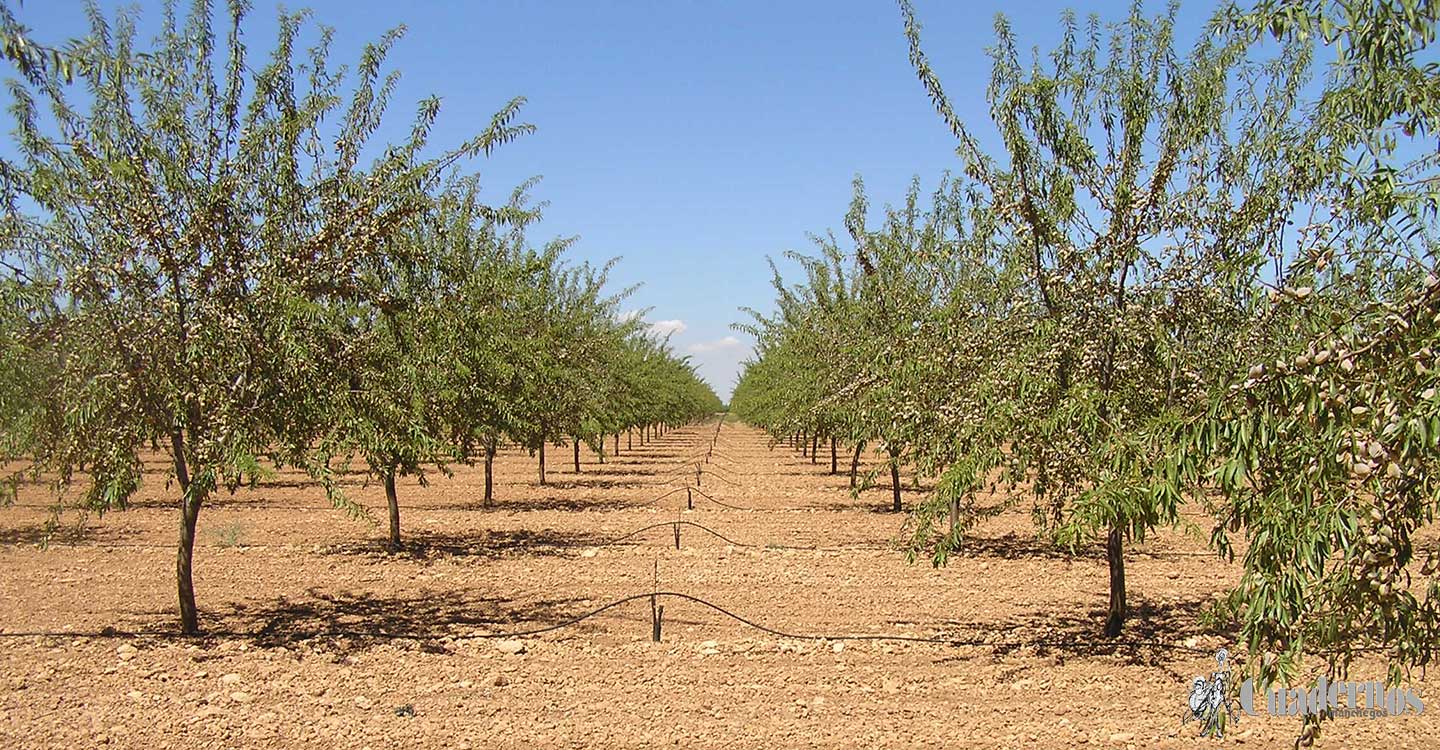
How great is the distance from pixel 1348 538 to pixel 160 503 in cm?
2096

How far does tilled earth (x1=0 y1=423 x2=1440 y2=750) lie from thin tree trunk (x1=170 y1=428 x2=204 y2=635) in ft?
0.85

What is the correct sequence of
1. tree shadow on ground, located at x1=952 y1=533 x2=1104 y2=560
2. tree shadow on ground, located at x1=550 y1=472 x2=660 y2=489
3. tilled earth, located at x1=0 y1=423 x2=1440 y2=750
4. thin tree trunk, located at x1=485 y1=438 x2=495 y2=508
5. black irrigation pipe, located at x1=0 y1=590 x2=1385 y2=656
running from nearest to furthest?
tilled earth, located at x1=0 y1=423 x2=1440 y2=750
black irrigation pipe, located at x1=0 y1=590 x2=1385 y2=656
tree shadow on ground, located at x1=952 y1=533 x2=1104 y2=560
thin tree trunk, located at x1=485 y1=438 x2=495 y2=508
tree shadow on ground, located at x1=550 y1=472 x2=660 y2=489

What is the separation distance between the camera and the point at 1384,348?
2.89 m

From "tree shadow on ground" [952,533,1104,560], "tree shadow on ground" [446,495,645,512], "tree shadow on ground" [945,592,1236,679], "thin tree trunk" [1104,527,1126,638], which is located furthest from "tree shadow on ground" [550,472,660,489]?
"thin tree trunk" [1104,527,1126,638]

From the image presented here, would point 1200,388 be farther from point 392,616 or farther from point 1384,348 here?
point 392,616

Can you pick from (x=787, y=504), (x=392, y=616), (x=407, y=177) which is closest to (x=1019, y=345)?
(x=407, y=177)

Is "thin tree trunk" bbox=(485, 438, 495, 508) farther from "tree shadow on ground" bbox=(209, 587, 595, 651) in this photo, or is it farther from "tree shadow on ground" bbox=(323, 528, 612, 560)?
"tree shadow on ground" bbox=(209, 587, 595, 651)

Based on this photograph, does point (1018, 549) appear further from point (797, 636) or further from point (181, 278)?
point (181, 278)

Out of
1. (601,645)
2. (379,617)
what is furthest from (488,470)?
(601,645)

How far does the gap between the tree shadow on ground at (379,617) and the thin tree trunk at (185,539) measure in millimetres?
235

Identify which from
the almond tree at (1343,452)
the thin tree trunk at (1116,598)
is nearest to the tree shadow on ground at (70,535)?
the thin tree trunk at (1116,598)

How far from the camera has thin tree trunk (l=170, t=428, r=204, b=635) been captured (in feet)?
27.2

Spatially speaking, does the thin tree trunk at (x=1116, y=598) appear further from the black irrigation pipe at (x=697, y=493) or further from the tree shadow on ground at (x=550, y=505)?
the tree shadow on ground at (x=550, y=505)

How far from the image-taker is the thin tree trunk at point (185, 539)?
8305 mm
